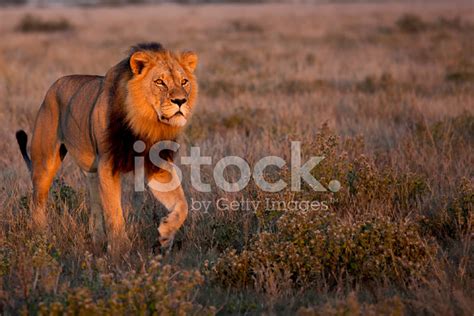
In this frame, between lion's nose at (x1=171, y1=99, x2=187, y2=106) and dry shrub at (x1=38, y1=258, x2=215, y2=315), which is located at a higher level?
lion's nose at (x1=171, y1=99, x2=187, y2=106)

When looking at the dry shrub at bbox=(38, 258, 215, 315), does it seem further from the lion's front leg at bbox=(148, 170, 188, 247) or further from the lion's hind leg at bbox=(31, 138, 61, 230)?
the lion's hind leg at bbox=(31, 138, 61, 230)

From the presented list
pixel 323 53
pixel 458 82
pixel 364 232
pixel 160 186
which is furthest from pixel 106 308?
pixel 323 53

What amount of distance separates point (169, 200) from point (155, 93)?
0.81 m

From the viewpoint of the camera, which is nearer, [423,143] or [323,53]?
[423,143]

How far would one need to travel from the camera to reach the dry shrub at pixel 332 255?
4512 millimetres

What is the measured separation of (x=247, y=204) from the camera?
230 inches

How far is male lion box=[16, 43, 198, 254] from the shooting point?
4859mm

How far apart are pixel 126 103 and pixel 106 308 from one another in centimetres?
178

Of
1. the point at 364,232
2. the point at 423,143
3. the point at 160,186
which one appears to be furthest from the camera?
the point at 423,143

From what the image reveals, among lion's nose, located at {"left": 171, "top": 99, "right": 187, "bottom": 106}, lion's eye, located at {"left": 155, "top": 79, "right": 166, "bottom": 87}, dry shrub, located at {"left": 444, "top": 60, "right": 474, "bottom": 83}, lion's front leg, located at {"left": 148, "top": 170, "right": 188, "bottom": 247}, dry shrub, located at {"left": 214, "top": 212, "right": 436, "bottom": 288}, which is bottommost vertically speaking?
dry shrub, located at {"left": 214, "top": 212, "right": 436, "bottom": 288}

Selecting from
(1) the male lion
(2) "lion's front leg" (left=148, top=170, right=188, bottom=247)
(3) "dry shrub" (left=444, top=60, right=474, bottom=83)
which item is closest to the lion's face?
(1) the male lion

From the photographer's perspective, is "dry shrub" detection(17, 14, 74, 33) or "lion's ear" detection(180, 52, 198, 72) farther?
"dry shrub" detection(17, 14, 74, 33)

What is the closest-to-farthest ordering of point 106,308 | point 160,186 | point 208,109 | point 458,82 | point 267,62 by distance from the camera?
point 106,308
point 160,186
point 208,109
point 458,82
point 267,62

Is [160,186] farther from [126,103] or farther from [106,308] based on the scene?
[106,308]
